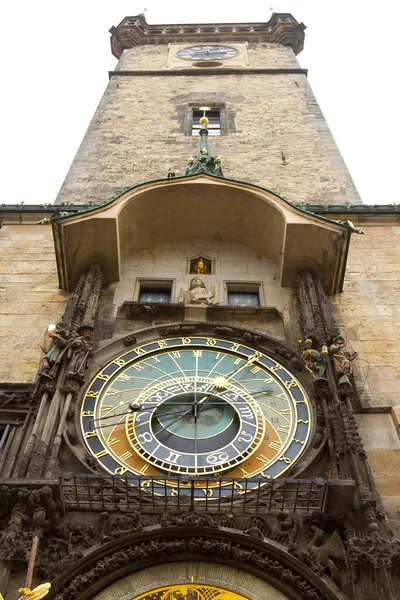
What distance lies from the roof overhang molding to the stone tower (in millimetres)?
30

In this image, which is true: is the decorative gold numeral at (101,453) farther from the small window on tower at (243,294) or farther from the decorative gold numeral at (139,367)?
the small window on tower at (243,294)

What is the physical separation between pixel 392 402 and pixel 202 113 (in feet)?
40.4

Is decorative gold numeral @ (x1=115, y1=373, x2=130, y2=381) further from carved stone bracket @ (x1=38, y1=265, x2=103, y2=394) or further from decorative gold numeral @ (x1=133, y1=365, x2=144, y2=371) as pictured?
carved stone bracket @ (x1=38, y1=265, x2=103, y2=394)

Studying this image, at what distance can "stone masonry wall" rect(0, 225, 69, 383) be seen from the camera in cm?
958

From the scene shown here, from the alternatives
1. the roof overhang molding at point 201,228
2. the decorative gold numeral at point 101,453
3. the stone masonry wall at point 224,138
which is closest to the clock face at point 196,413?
the decorative gold numeral at point 101,453

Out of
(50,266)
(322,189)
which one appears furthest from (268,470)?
(322,189)

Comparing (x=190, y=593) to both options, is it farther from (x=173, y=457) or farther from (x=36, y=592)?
(x=173, y=457)

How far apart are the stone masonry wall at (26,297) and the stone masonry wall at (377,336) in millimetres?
4147

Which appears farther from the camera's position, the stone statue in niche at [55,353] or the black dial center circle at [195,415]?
the stone statue in niche at [55,353]

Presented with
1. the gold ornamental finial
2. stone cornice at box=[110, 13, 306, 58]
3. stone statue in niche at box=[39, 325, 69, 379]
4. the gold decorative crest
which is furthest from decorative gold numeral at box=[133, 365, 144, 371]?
stone cornice at box=[110, 13, 306, 58]

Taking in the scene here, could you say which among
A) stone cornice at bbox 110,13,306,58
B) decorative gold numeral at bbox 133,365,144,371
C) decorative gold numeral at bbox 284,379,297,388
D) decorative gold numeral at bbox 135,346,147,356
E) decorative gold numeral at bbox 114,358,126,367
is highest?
stone cornice at bbox 110,13,306,58

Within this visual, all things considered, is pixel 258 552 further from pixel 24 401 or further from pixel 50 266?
pixel 50 266

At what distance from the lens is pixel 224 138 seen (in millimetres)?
17516

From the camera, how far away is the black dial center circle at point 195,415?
8156 mm
